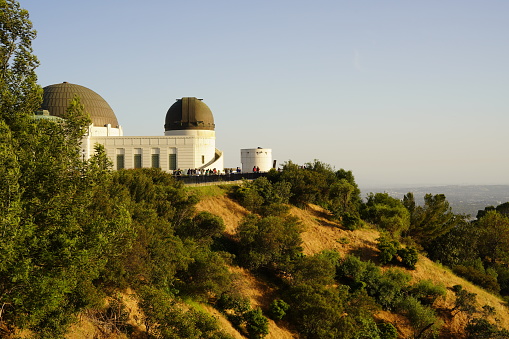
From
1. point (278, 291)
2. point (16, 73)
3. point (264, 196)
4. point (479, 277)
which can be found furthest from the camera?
point (479, 277)

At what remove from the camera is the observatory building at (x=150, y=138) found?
4547 cm

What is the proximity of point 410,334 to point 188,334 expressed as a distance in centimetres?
2028

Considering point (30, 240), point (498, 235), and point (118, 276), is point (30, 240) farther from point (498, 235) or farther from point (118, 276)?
point (498, 235)

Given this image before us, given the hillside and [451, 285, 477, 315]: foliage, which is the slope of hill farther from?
[451, 285, 477, 315]: foliage

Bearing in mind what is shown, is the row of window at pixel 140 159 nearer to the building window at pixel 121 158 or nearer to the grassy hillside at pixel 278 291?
the building window at pixel 121 158

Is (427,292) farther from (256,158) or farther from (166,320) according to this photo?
(256,158)

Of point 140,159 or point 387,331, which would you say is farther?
point 140,159

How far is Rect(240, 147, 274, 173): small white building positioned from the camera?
2021 inches

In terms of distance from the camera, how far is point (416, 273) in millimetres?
38406

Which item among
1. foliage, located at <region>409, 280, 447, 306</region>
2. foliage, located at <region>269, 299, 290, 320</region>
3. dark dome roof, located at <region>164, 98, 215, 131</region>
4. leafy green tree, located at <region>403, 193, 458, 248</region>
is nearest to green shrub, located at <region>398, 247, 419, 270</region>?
foliage, located at <region>409, 280, 447, 306</region>

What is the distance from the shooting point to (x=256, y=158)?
5131cm

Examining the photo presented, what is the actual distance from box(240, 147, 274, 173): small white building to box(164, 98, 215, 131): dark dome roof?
16.9 ft

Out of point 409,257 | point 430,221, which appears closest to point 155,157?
point 409,257

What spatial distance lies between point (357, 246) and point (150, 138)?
24.1 meters
